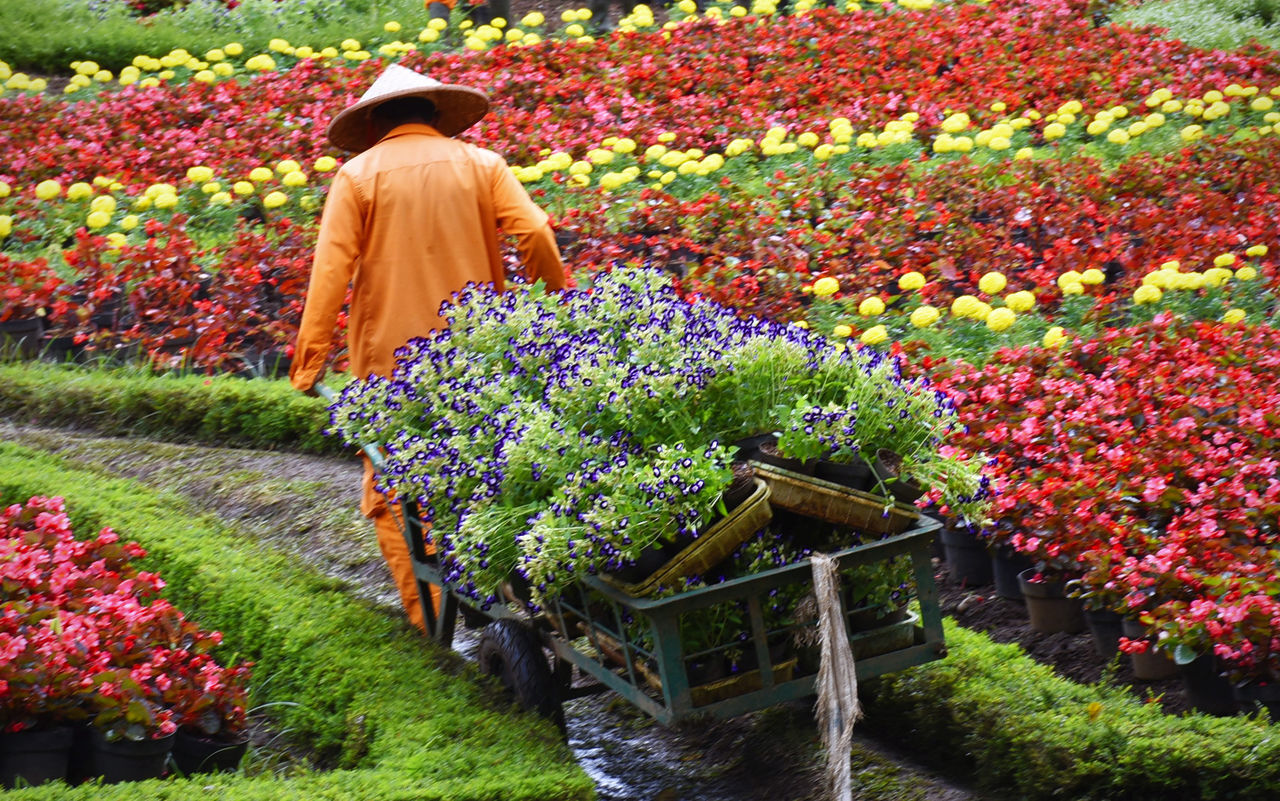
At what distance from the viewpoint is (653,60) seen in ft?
37.5

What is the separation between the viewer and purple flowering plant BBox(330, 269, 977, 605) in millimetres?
3186

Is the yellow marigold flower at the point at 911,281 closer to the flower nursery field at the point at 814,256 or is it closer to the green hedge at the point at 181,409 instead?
the flower nursery field at the point at 814,256

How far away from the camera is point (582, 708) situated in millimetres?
4793

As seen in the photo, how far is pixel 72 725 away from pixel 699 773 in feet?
6.16

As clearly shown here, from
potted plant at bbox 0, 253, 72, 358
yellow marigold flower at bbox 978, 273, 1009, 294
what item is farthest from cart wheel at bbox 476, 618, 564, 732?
potted plant at bbox 0, 253, 72, 358

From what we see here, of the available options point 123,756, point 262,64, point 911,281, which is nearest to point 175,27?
point 262,64

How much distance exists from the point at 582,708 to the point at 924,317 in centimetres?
254

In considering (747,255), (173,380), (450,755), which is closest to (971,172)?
(747,255)

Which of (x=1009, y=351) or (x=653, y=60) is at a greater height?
(x=653, y=60)

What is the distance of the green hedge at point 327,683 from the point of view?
3.47m

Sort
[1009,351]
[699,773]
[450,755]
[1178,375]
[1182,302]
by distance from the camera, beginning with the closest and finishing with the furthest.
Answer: [450,755], [699,773], [1178,375], [1009,351], [1182,302]

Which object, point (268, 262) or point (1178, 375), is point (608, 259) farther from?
point (1178, 375)

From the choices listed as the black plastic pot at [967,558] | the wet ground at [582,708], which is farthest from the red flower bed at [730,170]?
the black plastic pot at [967,558]

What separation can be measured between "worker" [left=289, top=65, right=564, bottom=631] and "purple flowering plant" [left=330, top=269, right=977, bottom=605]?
1.99ft
